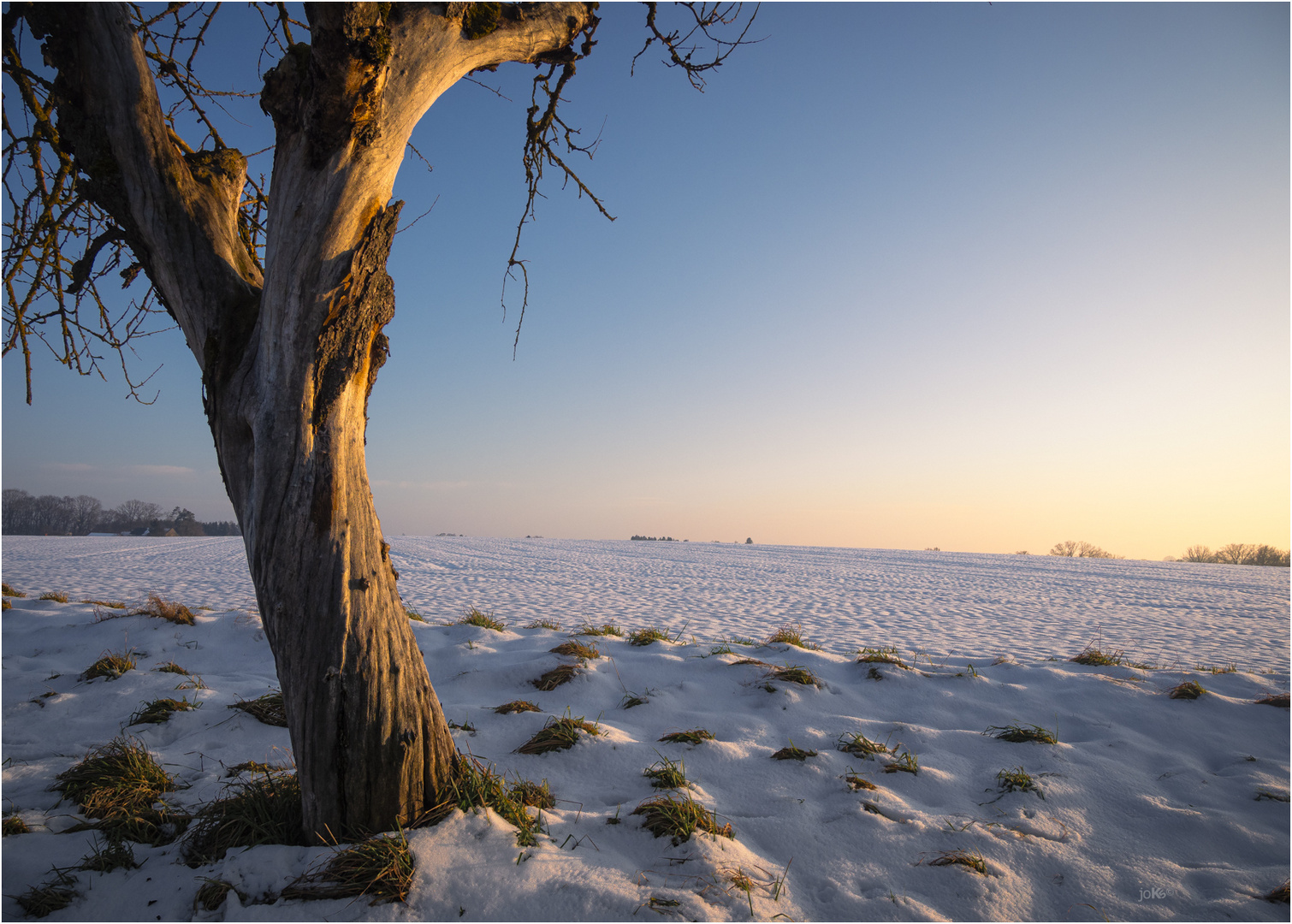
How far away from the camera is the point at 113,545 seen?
24422 mm

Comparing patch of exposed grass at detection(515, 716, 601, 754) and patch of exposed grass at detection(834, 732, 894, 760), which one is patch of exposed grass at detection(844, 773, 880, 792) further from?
patch of exposed grass at detection(515, 716, 601, 754)

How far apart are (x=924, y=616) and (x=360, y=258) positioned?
36.5 ft

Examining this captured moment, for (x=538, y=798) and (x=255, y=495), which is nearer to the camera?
(x=255, y=495)

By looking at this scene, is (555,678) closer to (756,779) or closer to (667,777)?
(667,777)

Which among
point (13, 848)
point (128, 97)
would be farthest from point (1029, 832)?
point (128, 97)

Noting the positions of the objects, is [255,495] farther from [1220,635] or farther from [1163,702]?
[1220,635]

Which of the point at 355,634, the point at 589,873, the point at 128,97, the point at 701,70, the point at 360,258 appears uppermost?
the point at 701,70

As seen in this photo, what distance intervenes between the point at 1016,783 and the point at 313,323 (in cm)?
402

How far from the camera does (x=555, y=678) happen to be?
4.17 m

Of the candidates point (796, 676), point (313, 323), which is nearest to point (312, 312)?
point (313, 323)

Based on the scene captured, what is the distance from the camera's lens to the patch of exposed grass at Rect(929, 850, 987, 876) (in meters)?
2.19

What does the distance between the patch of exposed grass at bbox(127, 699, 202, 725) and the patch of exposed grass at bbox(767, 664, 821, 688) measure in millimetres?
4069

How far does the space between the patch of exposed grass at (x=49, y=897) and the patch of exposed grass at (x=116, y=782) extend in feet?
1.31

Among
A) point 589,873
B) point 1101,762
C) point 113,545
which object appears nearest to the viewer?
point 589,873
